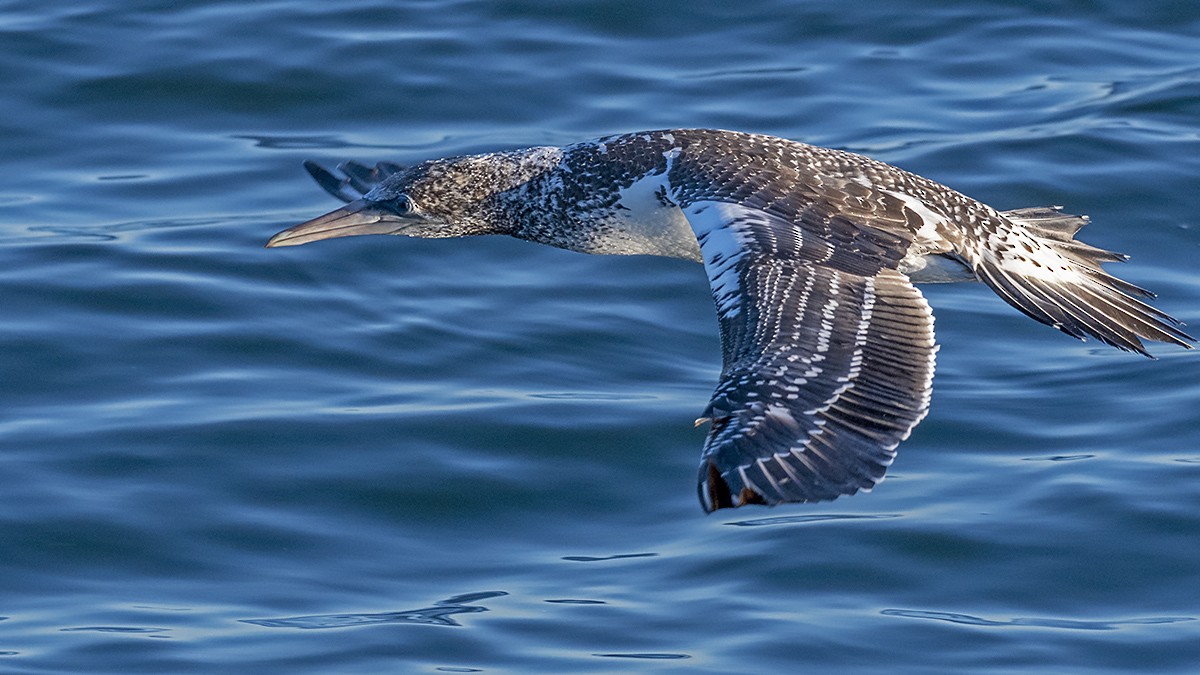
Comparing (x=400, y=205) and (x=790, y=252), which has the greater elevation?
(x=400, y=205)

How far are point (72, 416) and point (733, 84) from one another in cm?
581

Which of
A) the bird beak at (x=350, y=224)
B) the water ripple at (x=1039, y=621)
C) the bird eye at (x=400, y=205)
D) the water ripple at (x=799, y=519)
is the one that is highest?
the bird eye at (x=400, y=205)

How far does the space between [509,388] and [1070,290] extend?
354cm

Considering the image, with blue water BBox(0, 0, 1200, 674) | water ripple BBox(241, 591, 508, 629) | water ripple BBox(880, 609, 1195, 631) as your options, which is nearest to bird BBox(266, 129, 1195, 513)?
blue water BBox(0, 0, 1200, 674)

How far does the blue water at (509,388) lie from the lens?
9.27 meters

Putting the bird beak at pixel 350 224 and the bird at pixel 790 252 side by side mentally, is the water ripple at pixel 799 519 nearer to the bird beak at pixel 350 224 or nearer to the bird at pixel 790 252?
the bird at pixel 790 252

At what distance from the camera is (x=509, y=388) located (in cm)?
1101

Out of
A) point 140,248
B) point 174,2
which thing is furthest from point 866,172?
point 174,2

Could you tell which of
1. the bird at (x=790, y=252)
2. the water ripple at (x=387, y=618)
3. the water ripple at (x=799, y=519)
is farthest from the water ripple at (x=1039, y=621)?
the water ripple at (x=387, y=618)

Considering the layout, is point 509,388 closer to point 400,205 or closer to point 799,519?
point 400,205

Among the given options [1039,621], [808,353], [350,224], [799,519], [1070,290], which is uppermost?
[350,224]

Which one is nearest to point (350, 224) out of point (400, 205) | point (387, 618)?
point (400, 205)

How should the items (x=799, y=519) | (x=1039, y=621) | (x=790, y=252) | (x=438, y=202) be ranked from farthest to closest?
1. (x=799, y=519)
2. (x=438, y=202)
3. (x=1039, y=621)
4. (x=790, y=252)

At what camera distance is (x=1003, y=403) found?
1084 cm
